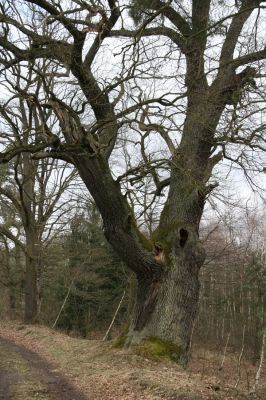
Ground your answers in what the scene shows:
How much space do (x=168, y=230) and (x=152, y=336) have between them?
8.07 feet

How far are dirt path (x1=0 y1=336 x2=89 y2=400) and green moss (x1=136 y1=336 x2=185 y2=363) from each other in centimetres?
194

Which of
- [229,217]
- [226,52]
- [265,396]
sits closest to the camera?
[265,396]

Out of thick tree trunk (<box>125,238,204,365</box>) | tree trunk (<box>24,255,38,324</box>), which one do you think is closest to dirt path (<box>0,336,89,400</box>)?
thick tree trunk (<box>125,238,204,365</box>)

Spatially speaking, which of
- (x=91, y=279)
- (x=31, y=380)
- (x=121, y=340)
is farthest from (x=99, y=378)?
(x=91, y=279)

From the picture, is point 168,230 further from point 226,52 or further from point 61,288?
point 61,288

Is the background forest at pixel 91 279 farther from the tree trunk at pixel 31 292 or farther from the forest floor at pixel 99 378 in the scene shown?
the forest floor at pixel 99 378

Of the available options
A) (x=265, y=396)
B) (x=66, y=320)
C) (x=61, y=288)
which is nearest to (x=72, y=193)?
(x=61, y=288)

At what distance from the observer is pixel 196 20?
414 inches

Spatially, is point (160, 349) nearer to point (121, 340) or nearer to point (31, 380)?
point (121, 340)

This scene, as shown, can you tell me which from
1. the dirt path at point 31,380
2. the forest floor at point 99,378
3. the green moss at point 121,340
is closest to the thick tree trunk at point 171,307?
the green moss at point 121,340

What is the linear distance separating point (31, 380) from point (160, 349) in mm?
2964

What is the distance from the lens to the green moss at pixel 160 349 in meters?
10.1

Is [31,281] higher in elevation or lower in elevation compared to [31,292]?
higher

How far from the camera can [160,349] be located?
10.3 metres
